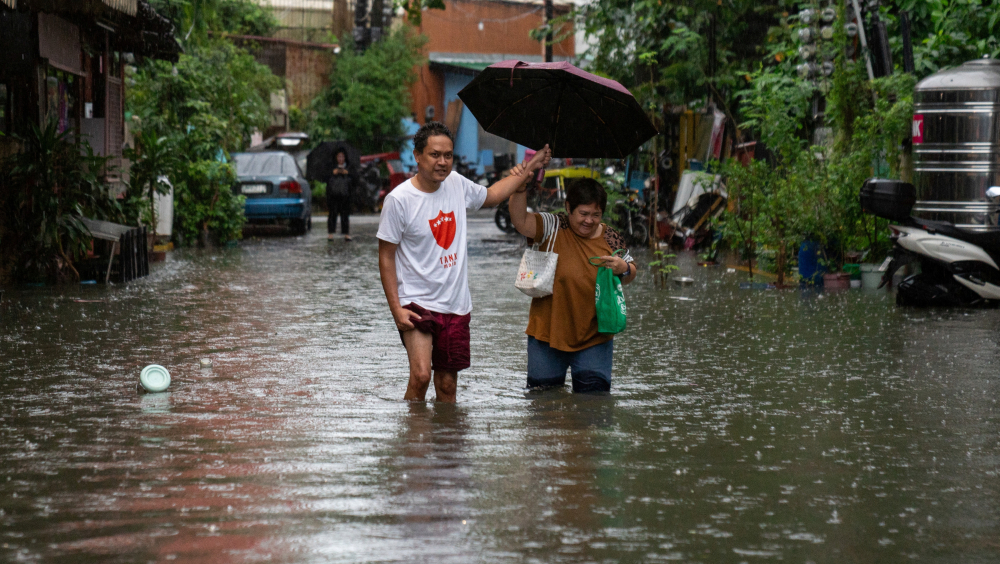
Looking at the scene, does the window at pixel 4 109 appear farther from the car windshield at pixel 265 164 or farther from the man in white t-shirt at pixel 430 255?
the man in white t-shirt at pixel 430 255

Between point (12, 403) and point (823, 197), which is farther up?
point (823, 197)

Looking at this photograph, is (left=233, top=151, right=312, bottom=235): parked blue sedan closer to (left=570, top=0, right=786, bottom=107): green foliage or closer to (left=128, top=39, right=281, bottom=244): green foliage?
(left=128, top=39, right=281, bottom=244): green foliage

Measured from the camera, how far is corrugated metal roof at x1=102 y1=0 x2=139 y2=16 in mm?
12289

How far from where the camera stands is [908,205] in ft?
39.1

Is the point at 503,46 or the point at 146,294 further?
the point at 503,46

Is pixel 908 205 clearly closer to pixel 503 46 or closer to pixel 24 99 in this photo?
pixel 24 99

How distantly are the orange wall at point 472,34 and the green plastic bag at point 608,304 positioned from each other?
1620 inches

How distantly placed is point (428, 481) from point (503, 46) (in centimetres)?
4752

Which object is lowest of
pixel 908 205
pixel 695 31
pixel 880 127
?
pixel 908 205

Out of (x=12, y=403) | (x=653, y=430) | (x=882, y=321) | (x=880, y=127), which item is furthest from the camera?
(x=880, y=127)

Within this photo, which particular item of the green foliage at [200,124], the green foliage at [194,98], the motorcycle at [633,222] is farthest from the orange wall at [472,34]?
the motorcycle at [633,222]

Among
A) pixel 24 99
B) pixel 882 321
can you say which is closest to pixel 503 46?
pixel 24 99

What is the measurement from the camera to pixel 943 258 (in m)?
11.5

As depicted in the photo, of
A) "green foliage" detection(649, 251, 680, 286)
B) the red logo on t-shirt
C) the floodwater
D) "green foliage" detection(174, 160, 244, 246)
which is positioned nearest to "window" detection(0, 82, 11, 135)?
the floodwater
